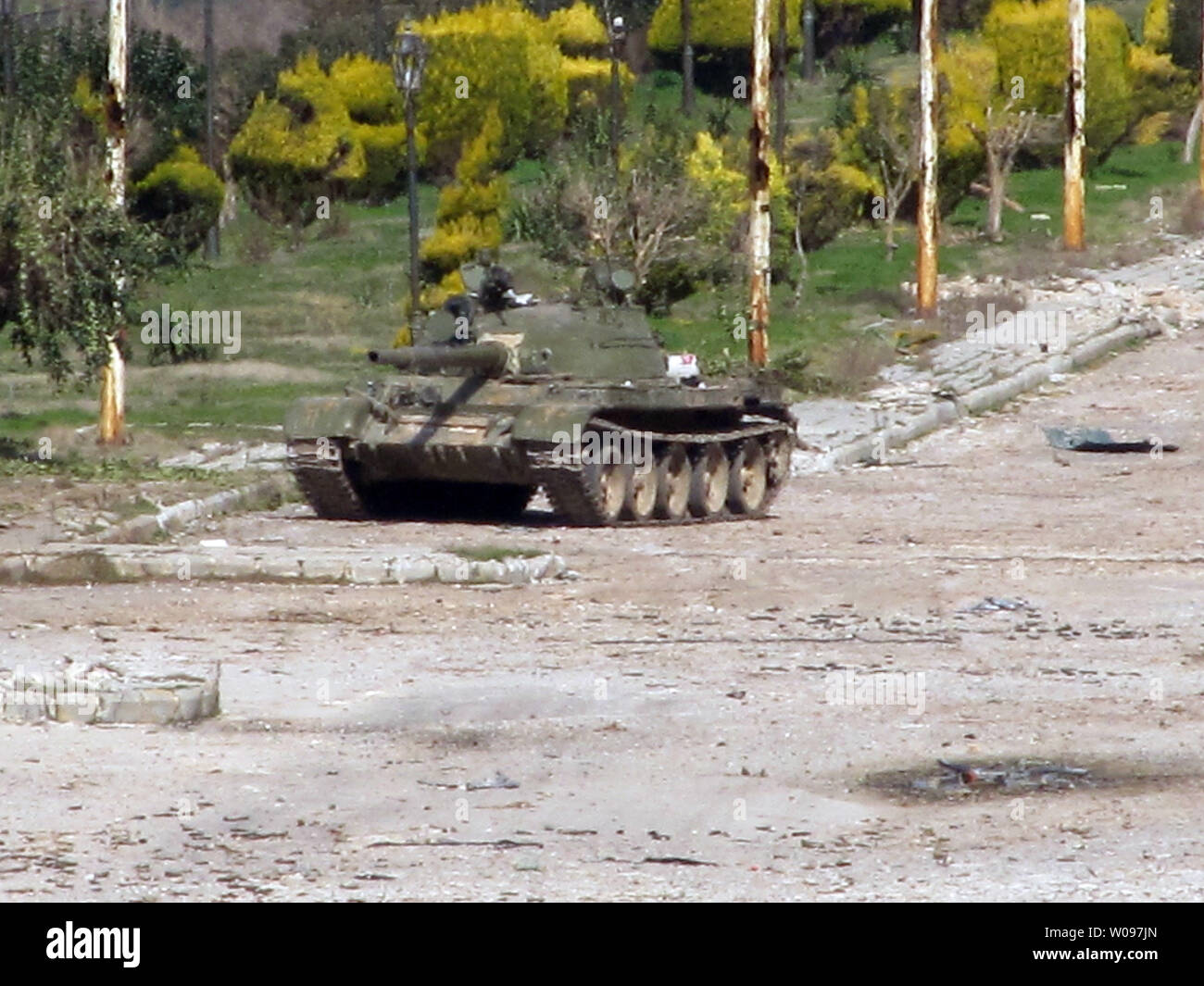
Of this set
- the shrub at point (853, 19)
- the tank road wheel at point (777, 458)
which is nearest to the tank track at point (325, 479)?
the tank road wheel at point (777, 458)

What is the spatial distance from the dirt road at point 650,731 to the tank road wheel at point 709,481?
5.58 feet

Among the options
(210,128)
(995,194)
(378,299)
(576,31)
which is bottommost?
(378,299)

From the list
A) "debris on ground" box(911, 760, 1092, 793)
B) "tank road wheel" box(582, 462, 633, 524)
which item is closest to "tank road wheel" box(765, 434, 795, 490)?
"tank road wheel" box(582, 462, 633, 524)

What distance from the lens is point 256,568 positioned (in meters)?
15.8

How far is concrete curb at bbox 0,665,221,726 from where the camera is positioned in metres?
10.9

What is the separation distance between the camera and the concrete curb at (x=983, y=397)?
2556 cm

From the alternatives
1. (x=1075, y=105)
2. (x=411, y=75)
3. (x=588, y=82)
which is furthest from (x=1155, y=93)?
(x=411, y=75)

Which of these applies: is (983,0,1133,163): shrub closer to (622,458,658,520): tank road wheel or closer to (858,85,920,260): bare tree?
(858,85,920,260): bare tree

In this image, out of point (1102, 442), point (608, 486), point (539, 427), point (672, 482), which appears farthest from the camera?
point (1102, 442)

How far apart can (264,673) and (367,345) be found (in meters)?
21.1

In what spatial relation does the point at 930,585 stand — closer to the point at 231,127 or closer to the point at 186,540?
the point at 186,540
